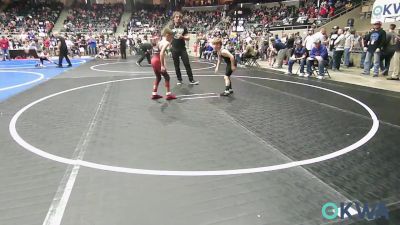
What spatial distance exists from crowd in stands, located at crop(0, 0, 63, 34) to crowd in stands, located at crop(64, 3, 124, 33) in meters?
1.73

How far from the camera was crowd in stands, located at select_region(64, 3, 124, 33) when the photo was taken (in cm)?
3198

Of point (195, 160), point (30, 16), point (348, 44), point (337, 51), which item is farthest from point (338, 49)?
point (30, 16)

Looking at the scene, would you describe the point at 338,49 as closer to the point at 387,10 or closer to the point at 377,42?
the point at 377,42

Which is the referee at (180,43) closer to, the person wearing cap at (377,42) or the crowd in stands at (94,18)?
the person wearing cap at (377,42)

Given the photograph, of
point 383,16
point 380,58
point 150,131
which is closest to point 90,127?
point 150,131

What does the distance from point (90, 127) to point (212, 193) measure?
2.65 meters

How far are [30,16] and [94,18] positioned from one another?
6.20 m

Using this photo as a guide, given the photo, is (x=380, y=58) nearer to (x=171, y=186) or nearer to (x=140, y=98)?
(x=140, y=98)

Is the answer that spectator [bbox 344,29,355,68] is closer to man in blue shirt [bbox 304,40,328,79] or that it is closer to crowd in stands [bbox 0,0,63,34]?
man in blue shirt [bbox 304,40,328,79]

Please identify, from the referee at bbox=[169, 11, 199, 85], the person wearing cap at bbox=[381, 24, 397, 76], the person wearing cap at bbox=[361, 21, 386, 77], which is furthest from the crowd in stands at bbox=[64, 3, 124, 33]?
the person wearing cap at bbox=[381, 24, 397, 76]

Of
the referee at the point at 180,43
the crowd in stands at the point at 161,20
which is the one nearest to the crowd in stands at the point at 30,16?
the crowd in stands at the point at 161,20

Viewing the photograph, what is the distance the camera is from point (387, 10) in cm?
1132

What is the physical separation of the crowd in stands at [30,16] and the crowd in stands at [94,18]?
5.66 ft

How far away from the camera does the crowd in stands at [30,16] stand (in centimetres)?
2928
